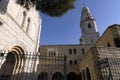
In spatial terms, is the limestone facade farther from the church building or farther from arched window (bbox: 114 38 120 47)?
arched window (bbox: 114 38 120 47)

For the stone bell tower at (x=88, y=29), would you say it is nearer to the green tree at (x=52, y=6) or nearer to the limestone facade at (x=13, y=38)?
the limestone facade at (x=13, y=38)

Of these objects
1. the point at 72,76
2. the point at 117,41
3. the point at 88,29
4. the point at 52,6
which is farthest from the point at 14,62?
the point at 88,29

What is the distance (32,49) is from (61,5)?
6.93 meters

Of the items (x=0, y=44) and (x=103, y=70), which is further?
(x=103, y=70)

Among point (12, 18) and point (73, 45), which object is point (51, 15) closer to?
point (12, 18)

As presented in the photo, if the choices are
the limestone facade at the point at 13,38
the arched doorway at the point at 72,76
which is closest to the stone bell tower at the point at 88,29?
the arched doorway at the point at 72,76

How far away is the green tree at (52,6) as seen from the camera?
690 centimetres

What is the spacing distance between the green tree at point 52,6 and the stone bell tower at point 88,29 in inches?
1170

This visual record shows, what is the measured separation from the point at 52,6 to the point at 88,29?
3226cm

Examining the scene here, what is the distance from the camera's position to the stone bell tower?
1399 inches

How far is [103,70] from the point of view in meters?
8.81

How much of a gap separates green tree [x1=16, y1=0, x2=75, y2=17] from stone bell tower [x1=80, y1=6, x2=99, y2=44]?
29.7 meters

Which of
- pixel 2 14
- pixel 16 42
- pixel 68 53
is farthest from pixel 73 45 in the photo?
pixel 2 14

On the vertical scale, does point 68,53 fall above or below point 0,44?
above
